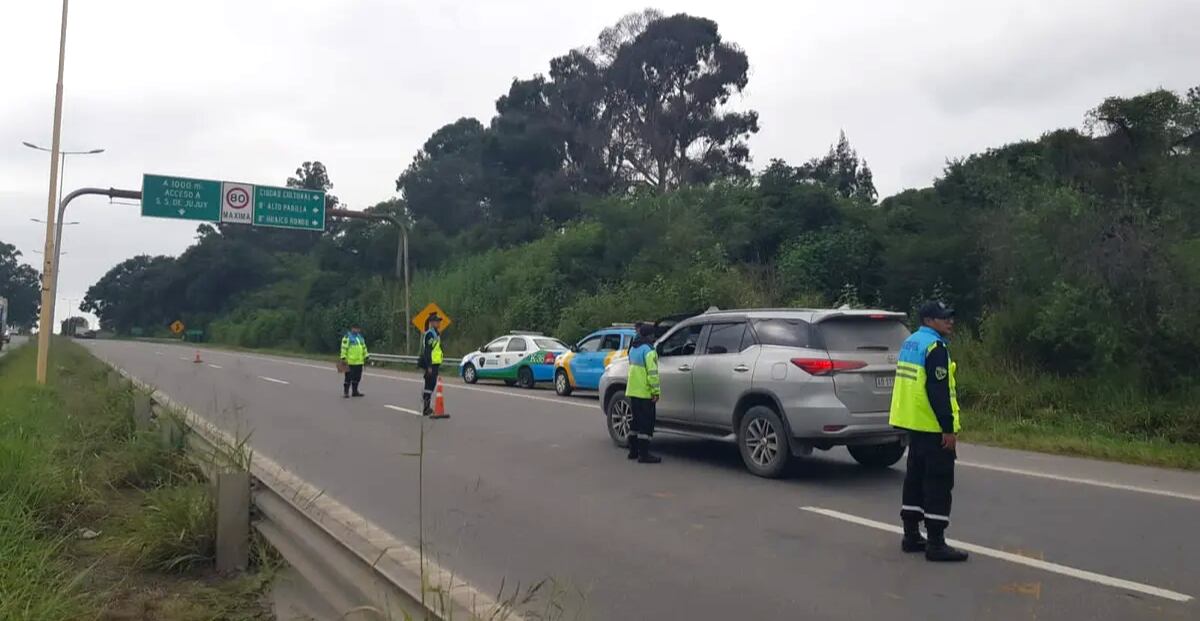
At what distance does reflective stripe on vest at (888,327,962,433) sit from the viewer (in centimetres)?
690

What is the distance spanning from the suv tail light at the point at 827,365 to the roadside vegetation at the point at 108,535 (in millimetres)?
5420

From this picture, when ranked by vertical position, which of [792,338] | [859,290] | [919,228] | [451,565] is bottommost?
[451,565]

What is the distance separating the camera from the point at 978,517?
8328 millimetres

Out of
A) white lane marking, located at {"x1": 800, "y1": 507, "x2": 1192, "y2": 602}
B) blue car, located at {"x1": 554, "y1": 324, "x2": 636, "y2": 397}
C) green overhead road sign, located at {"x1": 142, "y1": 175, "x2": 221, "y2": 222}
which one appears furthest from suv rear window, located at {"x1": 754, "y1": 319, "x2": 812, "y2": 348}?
green overhead road sign, located at {"x1": 142, "y1": 175, "x2": 221, "y2": 222}

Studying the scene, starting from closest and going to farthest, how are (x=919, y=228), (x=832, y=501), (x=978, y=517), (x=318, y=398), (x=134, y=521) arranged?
(x=134, y=521) → (x=978, y=517) → (x=832, y=501) → (x=318, y=398) → (x=919, y=228)

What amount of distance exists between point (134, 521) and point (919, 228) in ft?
82.1

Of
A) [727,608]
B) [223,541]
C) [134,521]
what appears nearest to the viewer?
[727,608]

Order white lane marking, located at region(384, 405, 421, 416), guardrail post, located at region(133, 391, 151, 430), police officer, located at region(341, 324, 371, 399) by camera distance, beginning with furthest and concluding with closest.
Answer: police officer, located at region(341, 324, 371, 399)
white lane marking, located at region(384, 405, 421, 416)
guardrail post, located at region(133, 391, 151, 430)

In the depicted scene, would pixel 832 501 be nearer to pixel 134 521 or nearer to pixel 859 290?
pixel 134 521

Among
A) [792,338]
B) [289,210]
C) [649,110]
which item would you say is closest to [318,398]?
[289,210]

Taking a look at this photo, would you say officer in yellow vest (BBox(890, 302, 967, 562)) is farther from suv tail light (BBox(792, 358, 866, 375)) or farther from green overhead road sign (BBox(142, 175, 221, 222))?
green overhead road sign (BBox(142, 175, 221, 222))

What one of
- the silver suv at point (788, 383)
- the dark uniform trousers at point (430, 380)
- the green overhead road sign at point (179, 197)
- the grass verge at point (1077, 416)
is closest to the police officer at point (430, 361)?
the dark uniform trousers at point (430, 380)

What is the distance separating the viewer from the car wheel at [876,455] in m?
10.9

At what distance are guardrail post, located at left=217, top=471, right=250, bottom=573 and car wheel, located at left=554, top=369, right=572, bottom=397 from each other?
15.3 m
